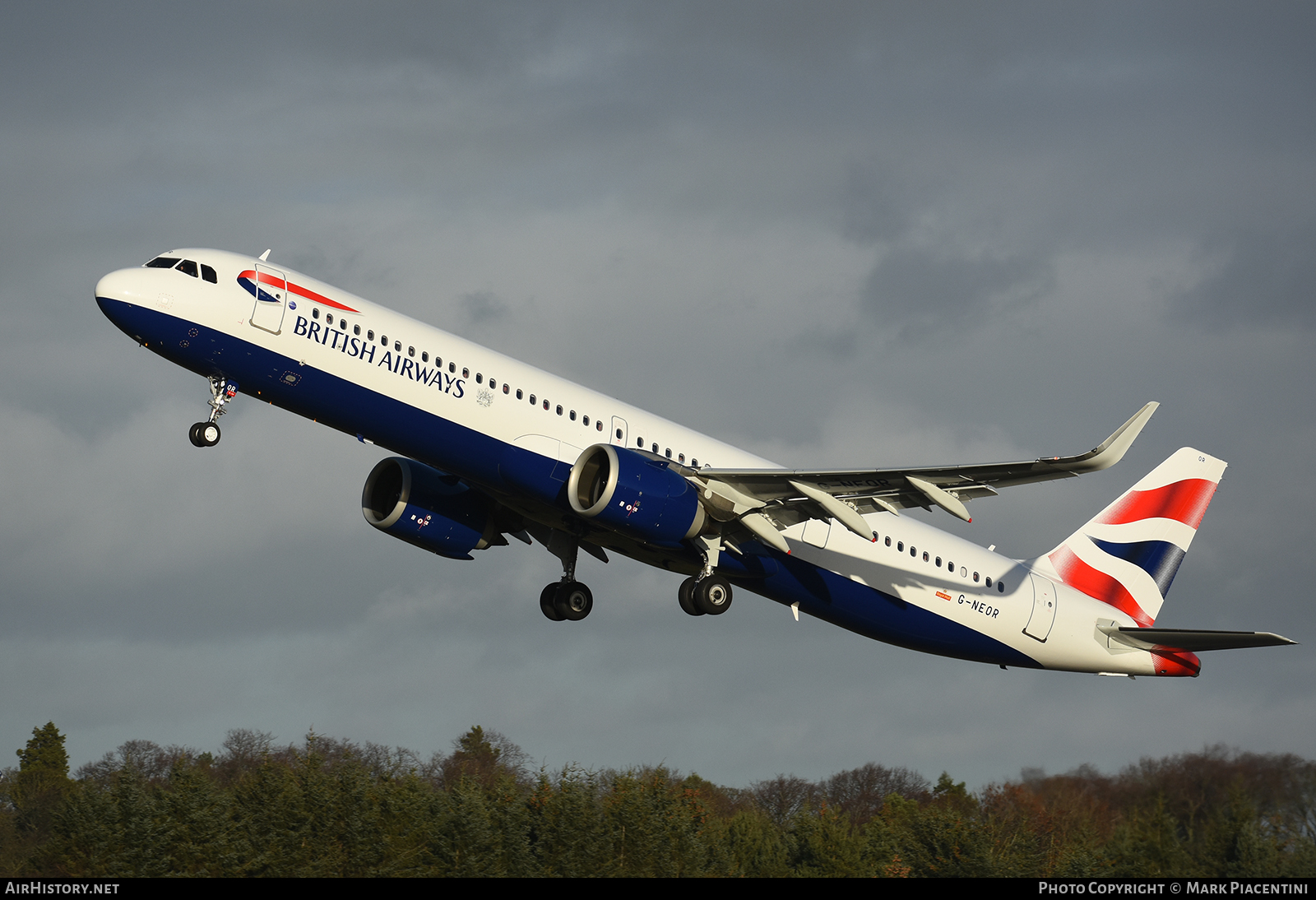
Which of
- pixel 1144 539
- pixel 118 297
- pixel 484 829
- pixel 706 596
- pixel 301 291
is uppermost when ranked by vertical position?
pixel 301 291

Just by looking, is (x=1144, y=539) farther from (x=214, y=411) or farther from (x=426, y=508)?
(x=214, y=411)

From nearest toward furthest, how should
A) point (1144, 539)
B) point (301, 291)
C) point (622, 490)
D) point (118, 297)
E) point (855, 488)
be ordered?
point (118, 297), point (301, 291), point (622, 490), point (855, 488), point (1144, 539)

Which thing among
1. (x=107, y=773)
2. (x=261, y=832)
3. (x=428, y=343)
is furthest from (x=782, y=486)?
(x=107, y=773)

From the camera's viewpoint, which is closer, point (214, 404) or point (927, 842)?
point (214, 404)

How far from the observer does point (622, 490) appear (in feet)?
106

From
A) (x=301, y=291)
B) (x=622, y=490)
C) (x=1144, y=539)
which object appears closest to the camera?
(x=301, y=291)

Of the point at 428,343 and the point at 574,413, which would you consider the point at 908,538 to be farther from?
the point at 428,343

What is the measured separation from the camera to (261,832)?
43.8 m

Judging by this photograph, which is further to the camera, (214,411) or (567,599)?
(567,599)

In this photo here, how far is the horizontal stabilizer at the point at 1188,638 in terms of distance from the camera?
36.1 metres

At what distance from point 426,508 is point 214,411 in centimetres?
801

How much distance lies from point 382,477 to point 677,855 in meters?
15.1

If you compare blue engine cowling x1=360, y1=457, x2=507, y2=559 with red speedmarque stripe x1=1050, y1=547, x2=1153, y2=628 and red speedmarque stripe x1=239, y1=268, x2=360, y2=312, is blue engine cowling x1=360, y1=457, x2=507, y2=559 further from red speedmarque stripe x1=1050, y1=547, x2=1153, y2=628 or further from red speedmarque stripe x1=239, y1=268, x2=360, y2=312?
red speedmarque stripe x1=1050, y1=547, x2=1153, y2=628

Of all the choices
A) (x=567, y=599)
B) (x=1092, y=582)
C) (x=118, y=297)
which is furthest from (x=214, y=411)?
(x=1092, y=582)
